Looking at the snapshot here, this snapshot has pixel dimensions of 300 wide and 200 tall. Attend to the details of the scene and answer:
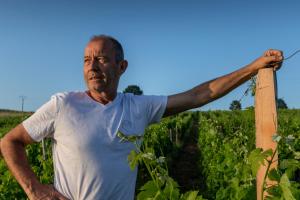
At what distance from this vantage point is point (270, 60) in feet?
8.11

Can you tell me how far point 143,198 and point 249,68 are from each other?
1.05 meters

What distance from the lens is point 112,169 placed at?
3.03 metres

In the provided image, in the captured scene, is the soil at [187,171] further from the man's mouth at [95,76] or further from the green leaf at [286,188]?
the green leaf at [286,188]

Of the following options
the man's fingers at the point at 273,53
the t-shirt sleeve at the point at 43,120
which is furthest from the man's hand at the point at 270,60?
the t-shirt sleeve at the point at 43,120

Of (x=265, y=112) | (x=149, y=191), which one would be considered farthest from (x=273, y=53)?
(x=149, y=191)

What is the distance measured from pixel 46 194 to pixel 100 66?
2.78 feet

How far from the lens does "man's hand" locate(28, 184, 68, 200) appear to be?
2.91m

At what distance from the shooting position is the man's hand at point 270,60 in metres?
2.44

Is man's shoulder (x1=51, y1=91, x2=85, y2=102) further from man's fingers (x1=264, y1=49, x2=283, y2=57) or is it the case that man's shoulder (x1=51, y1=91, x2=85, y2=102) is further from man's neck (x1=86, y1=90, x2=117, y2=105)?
man's fingers (x1=264, y1=49, x2=283, y2=57)

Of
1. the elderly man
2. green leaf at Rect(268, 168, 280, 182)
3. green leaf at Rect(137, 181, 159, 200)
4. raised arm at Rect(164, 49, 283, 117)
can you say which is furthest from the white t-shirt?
green leaf at Rect(268, 168, 280, 182)

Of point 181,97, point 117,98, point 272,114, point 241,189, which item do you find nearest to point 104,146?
point 117,98

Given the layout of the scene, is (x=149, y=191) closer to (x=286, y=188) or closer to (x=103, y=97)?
(x=286, y=188)

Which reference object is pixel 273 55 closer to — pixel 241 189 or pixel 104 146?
pixel 241 189

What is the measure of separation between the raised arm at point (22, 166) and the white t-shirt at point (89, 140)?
0.09 meters
